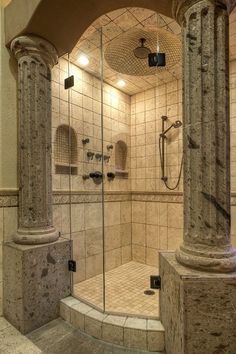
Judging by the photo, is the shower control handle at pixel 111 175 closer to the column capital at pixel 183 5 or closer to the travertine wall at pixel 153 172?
the travertine wall at pixel 153 172

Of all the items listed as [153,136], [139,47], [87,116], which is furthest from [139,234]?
[139,47]

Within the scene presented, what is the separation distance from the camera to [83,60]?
100 inches

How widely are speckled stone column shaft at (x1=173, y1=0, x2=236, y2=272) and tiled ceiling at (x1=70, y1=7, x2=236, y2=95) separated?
0.91 m

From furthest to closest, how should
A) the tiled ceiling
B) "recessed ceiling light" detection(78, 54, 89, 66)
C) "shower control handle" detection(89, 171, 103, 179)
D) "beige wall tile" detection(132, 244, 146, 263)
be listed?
"beige wall tile" detection(132, 244, 146, 263) < "shower control handle" detection(89, 171, 103, 179) < "recessed ceiling light" detection(78, 54, 89, 66) < the tiled ceiling

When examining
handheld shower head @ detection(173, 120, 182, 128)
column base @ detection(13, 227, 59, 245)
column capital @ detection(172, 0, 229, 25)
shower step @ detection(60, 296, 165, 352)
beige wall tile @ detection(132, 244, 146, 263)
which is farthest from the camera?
beige wall tile @ detection(132, 244, 146, 263)

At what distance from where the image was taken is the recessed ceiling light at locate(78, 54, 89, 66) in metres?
2.50

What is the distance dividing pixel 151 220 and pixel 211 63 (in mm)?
2292

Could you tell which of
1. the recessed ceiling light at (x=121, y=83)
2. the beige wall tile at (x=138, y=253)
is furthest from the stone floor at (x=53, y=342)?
the recessed ceiling light at (x=121, y=83)

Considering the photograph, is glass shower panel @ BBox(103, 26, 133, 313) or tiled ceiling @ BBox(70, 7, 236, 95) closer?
tiled ceiling @ BBox(70, 7, 236, 95)

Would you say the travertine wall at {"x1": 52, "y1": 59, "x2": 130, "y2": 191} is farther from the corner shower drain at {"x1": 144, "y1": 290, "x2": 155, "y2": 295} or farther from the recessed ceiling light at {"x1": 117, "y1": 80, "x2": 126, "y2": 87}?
the corner shower drain at {"x1": 144, "y1": 290, "x2": 155, "y2": 295}

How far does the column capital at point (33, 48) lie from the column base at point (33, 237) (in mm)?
1366

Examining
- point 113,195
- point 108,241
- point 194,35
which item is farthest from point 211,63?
point 108,241

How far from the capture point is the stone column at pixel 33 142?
1.82 metres

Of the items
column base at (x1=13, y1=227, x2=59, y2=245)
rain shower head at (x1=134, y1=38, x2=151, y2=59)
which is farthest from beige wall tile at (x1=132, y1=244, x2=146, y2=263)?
rain shower head at (x1=134, y1=38, x2=151, y2=59)
